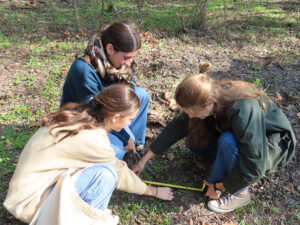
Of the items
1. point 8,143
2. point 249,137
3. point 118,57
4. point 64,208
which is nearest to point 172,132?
point 249,137

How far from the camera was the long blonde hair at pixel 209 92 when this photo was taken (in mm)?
1703

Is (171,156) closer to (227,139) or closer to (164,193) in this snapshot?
(164,193)

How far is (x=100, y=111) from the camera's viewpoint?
174 centimetres

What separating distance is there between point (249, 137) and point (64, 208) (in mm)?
1282

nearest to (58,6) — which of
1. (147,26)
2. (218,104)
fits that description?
(147,26)

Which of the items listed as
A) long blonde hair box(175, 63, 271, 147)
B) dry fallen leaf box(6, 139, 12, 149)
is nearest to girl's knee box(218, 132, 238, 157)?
long blonde hair box(175, 63, 271, 147)

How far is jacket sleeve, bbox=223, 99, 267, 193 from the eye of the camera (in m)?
1.71

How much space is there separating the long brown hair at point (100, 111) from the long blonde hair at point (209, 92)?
0.35 m

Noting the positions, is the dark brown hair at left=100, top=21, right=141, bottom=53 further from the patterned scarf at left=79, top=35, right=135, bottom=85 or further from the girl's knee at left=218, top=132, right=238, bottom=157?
the girl's knee at left=218, top=132, right=238, bottom=157

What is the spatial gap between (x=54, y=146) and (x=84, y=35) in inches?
159

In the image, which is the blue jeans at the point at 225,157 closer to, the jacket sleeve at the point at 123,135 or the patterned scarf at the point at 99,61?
the jacket sleeve at the point at 123,135

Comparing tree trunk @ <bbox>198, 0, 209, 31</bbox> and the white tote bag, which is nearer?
the white tote bag

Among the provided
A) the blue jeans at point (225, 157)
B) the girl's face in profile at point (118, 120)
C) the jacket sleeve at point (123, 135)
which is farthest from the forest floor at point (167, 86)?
the girl's face in profile at point (118, 120)

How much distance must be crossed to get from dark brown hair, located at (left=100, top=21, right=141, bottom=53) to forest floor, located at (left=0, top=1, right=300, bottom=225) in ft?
3.59
